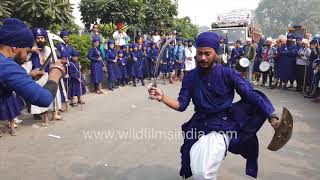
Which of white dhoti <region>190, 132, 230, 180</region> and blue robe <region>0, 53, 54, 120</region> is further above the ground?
blue robe <region>0, 53, 54, 120</region>

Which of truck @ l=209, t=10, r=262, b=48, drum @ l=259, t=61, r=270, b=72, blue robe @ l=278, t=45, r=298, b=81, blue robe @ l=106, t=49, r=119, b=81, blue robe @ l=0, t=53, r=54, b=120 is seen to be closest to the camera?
blue robe @ l=0, t=53, r=54, b=120

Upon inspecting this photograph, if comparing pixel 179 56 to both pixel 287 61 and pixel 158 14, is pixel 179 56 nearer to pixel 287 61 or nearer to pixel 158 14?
pixel 287 61

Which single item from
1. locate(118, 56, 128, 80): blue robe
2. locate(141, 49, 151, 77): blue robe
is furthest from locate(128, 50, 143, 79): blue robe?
locate(141, 49, 151, 77): blue robe

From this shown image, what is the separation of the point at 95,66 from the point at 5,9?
364 centimetres

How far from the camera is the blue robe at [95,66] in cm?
1218

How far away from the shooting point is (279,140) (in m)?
4.08

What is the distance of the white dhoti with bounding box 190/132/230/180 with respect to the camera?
3.80 m

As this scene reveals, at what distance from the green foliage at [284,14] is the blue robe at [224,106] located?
298 ft

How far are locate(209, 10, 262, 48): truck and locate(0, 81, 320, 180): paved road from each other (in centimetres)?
1315

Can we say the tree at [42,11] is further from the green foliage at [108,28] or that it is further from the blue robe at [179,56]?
the green foliage at [108,28]

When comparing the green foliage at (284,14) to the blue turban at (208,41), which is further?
the green foliage at (284,14)

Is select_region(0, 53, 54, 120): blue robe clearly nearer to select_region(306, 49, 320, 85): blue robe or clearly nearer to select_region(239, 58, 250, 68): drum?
select_region(306, 49, 320, 85): blue robe

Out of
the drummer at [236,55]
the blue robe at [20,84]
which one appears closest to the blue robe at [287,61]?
the drummer at [236,55]

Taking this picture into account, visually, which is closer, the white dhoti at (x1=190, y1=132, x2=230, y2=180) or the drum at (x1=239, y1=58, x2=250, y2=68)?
the white dhoti at (x1=190, y1=132, x2=230, y2=180)
